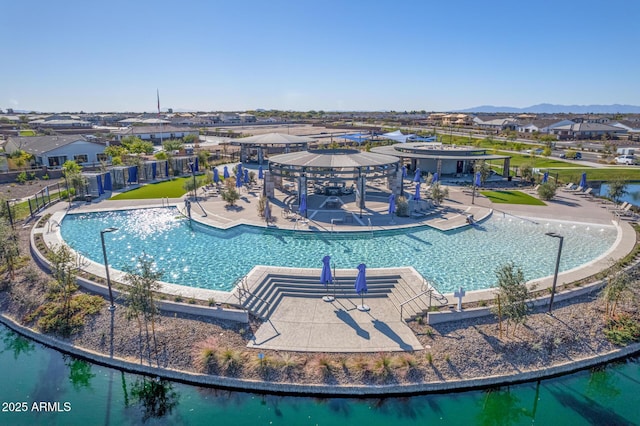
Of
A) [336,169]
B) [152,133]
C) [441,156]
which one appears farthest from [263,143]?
[152,133]

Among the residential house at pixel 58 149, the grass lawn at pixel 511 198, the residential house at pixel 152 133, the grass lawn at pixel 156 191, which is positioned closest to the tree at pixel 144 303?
the grass lawn at pixel 156 191

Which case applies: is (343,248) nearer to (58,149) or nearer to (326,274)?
(326,274)

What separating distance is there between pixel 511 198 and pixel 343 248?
21622 mm

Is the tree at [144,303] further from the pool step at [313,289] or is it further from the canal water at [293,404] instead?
the pool step at [313,289]

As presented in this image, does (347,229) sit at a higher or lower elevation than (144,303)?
lower

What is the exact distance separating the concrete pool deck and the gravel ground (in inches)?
29.7

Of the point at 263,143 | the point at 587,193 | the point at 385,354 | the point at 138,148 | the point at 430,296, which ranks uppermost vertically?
the point at 263,143

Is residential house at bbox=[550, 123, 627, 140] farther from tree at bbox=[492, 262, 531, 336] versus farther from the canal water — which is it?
the canal water

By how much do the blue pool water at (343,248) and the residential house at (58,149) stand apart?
1076 inches

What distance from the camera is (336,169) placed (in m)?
31.5

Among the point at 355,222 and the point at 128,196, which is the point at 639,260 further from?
the point at 128,196

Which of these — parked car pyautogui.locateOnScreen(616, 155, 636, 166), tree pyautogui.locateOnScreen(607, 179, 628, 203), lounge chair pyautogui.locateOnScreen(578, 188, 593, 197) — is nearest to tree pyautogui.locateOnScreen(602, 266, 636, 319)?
tree pyautogui.locateOnScreen(607, 179, 628, 203)

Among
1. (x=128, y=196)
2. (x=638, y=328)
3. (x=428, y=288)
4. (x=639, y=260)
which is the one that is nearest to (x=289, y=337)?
(x=428, y=288)

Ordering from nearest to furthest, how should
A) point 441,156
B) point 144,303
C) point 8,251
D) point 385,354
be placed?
1. point 385,354
2. point 144,303
3. point 8,251
4. point 441,156
